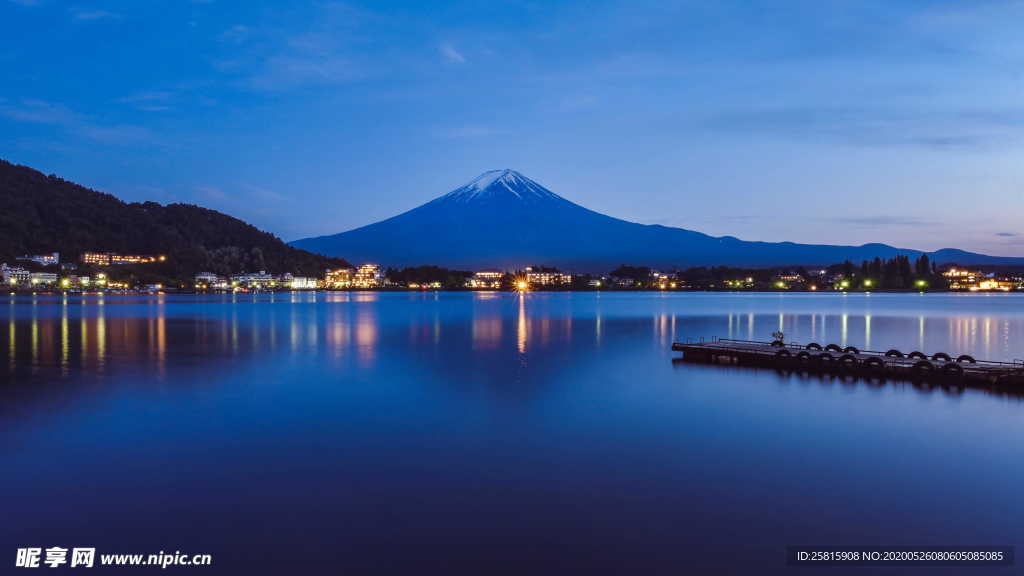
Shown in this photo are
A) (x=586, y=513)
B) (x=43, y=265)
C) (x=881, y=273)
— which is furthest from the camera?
(x=881, y=273)

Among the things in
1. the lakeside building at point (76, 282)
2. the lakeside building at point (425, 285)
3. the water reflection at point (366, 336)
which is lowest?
the water reflection at point (366, 336)

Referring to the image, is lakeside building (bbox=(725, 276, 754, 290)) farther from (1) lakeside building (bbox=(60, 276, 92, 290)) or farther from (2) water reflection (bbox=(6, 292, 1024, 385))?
(1) lakeside building (bbox=(60, 276, 92, 290))

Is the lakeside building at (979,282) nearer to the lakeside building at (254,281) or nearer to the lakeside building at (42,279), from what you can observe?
the lakeside building at (254,281)

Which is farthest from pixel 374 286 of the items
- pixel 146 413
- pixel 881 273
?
pixel 146 413

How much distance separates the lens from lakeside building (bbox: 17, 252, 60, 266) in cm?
13707

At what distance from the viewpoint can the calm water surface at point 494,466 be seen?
7.55 m

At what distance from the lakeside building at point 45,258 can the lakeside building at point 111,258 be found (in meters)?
4.64

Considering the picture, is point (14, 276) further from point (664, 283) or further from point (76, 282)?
point (664, 283)

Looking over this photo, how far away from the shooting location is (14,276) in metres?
128

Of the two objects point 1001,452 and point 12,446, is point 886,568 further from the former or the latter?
point 12,446

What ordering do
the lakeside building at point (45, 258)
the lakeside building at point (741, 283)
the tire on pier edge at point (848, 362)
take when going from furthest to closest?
the lakeside building at point (741, 283) < the lakeside building at point (45, 258) < the tire on pier edge at point (848, 362)

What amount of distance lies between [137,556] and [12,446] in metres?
5.97

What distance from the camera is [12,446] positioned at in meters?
11.5

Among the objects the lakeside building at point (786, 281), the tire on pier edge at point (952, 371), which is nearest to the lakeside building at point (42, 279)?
the tire on pier edge at point (952, 371)
